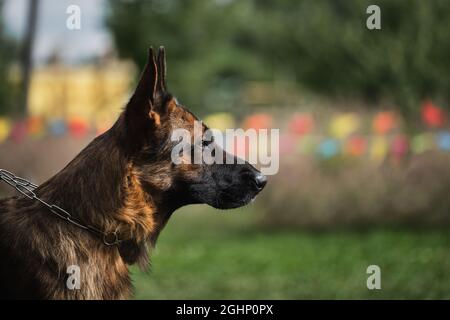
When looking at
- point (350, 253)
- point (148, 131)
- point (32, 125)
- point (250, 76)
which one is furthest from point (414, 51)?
point (250, 76)

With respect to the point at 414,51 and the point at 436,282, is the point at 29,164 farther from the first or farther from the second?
the point at 436,282

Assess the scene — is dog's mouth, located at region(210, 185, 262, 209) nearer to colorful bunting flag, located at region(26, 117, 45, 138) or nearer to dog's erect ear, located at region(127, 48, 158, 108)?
dog's erect ear, located at region(127, 48, 158, 108)

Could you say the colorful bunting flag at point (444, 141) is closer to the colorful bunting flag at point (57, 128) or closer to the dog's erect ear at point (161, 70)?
the colorful bunting flag at point (57, 128)

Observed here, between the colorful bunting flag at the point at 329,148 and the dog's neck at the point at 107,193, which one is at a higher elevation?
the colorful bunting flag at the point at 329,148

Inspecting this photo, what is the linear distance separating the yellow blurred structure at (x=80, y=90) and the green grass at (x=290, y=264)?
7.44 meters

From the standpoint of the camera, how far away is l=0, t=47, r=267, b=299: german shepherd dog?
12.9 ft

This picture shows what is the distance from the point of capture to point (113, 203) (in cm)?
415

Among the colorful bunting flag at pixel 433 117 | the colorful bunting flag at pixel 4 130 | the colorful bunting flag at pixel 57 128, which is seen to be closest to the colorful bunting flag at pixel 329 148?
the colorful bunting flag at pixel 433 117

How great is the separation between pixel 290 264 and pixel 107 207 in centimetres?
618

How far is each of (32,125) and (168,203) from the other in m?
11.0

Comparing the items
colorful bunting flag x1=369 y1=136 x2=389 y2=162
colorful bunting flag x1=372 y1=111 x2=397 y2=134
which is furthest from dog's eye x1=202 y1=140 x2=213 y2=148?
colorful bunting flag x1=372 y1=111 x2=397 y2=134

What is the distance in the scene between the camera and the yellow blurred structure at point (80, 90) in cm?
2036

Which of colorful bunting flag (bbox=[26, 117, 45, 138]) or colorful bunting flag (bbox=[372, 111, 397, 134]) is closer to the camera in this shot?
colorful bunting flag (bbox=[372, 111, 397, 134])
